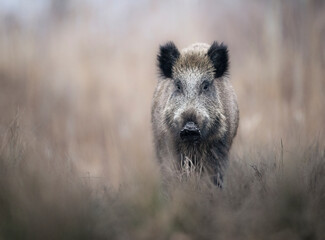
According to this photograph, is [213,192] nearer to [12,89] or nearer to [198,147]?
[198,147]

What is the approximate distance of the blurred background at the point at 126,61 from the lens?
9695 millimetres

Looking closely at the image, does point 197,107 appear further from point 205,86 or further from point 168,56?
point 168,56

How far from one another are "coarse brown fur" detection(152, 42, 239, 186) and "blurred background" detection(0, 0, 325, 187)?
2841mm

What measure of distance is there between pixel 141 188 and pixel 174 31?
914 centimetres

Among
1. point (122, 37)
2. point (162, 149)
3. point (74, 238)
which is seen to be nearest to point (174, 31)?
point (122, 37)

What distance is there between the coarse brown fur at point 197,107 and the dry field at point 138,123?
0.92 ft

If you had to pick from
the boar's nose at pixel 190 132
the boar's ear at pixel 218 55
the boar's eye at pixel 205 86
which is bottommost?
the boar's nose at pixel 190 132

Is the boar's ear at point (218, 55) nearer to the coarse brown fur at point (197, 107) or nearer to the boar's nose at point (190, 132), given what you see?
the coarse brown fur at point (197, 107)

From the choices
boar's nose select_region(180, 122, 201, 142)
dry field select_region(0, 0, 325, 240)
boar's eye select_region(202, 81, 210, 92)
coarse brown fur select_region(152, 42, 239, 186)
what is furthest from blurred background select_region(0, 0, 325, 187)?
boar's nose select_region(180, 122, 201, 142)

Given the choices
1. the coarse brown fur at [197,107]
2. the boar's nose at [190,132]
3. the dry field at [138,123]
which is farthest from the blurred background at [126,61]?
the boar's nose at [190,132]

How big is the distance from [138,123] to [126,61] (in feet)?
5.55

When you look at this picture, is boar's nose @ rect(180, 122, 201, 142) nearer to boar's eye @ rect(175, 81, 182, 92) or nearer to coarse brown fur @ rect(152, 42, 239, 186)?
coarse brown fur @ rect(152, 42, 239, 186)

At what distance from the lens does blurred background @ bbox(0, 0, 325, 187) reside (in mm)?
9695

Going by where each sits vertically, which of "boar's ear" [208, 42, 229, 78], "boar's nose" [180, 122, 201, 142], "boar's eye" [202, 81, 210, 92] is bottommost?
"boar's nose" [180, 122, 201, 142]
